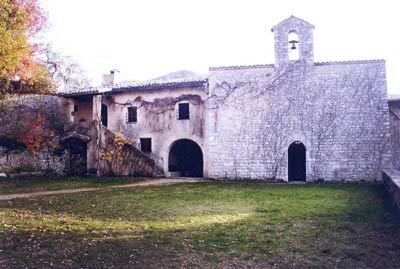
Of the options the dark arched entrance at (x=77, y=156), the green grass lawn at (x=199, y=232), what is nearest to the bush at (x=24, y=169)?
the dark arched entrance at (x=77, y=156)

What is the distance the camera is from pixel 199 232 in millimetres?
6746

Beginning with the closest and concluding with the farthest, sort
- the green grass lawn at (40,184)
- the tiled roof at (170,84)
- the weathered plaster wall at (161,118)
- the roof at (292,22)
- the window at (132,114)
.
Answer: the green grass lawn at (40,184)
the roof at (292,22)
the tiled roof at (170,84)
the weathered plaster wall at (161,118)
the window at (132,114)

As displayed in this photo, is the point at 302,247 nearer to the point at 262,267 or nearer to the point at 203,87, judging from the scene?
the point at 262,267

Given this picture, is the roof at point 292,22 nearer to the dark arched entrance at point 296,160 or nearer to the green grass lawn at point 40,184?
the dark arched entrance at point 296,160

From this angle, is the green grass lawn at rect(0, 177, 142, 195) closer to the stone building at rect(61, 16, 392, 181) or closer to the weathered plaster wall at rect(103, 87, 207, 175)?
the stone building at rect(61, 16, 392, 181)

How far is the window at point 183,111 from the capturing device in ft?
61.7

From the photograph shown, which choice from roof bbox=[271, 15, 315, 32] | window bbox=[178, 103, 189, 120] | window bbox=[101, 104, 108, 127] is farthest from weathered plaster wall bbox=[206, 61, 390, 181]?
A: window bbox=[101, 104, 108, 127]

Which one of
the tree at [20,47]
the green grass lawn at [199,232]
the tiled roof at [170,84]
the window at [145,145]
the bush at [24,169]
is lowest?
→ the green grass lawn at [199,232]

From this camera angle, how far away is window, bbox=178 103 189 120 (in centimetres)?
1881

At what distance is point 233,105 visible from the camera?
17172mm

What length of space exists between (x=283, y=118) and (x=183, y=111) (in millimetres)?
5445

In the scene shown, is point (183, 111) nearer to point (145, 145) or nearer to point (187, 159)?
point (145, 145)

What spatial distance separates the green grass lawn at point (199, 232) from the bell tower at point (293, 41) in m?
7.84

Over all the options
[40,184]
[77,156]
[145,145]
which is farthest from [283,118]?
[77,156]
